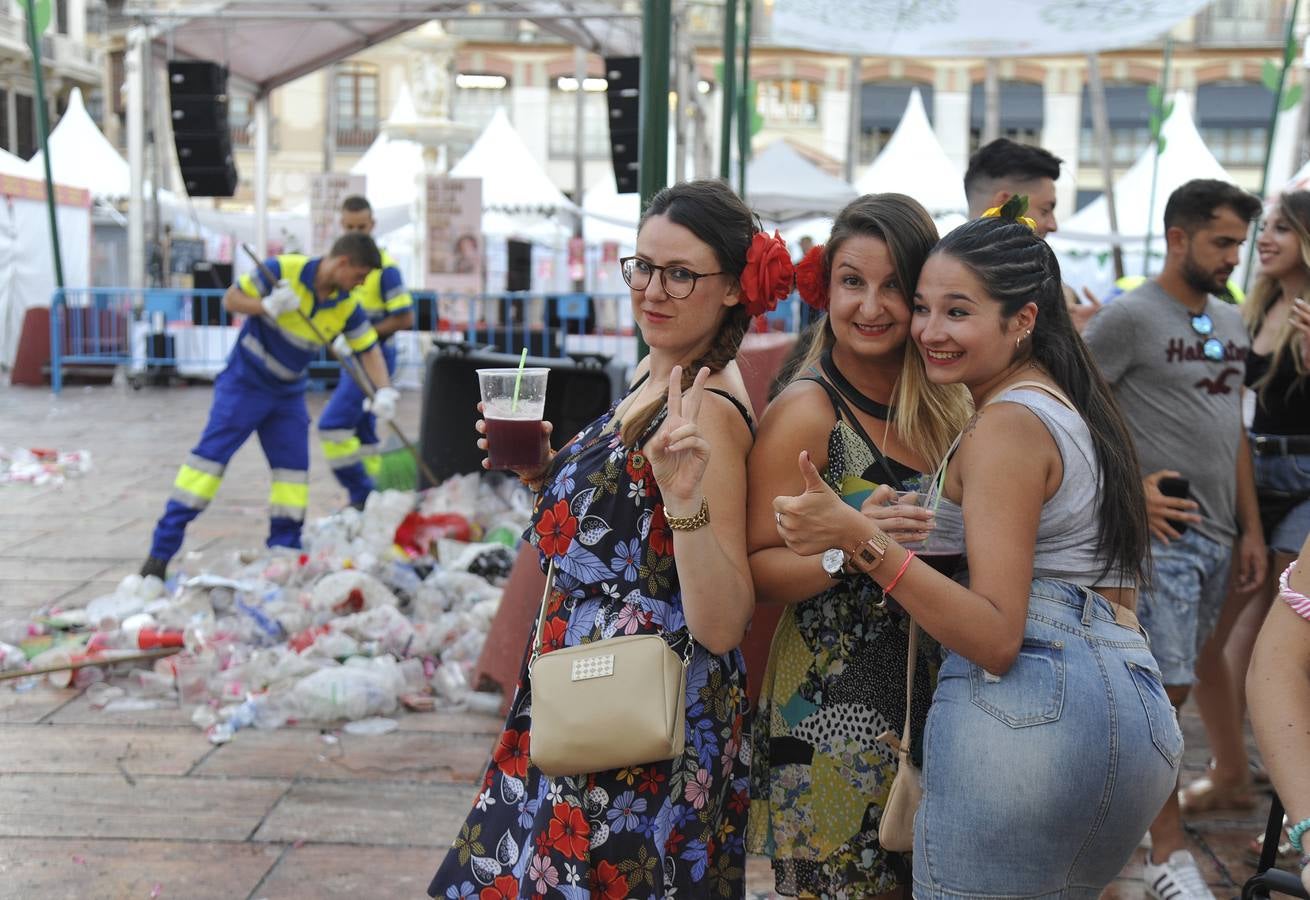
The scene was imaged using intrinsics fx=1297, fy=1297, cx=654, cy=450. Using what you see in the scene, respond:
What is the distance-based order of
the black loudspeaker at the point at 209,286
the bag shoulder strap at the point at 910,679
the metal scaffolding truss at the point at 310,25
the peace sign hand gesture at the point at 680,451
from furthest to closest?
1. the black loudspeaker at the point at 209,286
2. the metal scaffolding truss at the point at 310,25
3. the bag shoulder strap at the point at 910,679
4. the peace sign hand gesture at the point at 680,451

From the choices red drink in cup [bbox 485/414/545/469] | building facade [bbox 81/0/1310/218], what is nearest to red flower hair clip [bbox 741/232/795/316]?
red drink in cup [bbox 485/414/545/469]

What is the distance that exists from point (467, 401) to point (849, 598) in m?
5.52

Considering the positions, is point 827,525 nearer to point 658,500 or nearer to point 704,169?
point 658,500

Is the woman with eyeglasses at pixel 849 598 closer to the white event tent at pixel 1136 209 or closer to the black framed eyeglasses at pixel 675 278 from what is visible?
the black framed eyeglasses at pixel 675 278

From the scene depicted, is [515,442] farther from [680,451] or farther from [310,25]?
[310,25]

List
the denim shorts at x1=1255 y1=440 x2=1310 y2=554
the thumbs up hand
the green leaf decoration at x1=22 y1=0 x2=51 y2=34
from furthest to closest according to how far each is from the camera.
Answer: the green leaf decoration at x1=22 y1=0 x2=51 y2=34, the denim shorts at x1=1255 y1=440 x2=1310 y2=554, the thumbs up hand

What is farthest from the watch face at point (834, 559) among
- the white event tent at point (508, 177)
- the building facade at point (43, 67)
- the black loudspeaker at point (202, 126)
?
the building facade at point (43, 67)

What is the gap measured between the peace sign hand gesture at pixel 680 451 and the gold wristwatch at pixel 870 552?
0.26m

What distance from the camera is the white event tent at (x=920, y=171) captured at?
22953 mm

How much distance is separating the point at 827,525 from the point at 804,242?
13517mm

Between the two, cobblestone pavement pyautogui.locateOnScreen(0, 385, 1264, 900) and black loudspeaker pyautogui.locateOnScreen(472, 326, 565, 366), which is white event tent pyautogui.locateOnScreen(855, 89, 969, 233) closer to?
black loudspeaker pyautogui.locateOnScreen(472, 326, 565, 366)

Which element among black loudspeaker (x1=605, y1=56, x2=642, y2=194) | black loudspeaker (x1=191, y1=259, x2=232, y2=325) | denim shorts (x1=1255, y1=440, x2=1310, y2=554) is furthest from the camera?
black loudspeaker (x1=191, y1=259, x2=232, y2=325)

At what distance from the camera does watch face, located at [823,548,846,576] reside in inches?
73.1

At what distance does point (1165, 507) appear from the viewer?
3.41 metres
